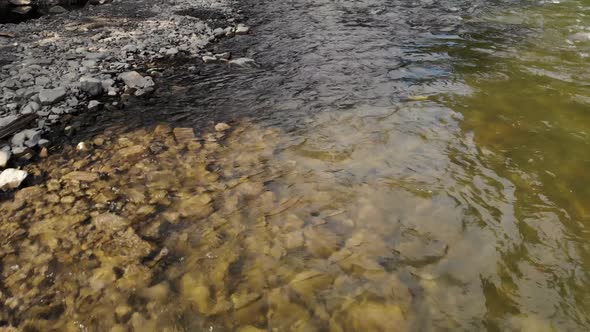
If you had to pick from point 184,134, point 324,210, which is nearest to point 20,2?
point 184,134

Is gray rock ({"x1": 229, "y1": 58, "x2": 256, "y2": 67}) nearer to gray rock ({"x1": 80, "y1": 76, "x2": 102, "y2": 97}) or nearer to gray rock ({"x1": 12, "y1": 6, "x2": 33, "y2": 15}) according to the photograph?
gray rock ({"x1": 80, "y1": 76, "x2": 102, "y2": 97})

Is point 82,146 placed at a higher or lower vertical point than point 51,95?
lower

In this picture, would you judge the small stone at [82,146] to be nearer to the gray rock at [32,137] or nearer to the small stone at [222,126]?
the gray rock at [32,137]

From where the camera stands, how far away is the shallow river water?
272 centimetres

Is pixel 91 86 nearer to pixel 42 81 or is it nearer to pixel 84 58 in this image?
pixel 42 81

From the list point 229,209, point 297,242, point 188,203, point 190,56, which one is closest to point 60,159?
point 188,203

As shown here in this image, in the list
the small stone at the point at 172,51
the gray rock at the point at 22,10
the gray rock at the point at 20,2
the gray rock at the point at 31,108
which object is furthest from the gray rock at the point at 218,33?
the gray rock at the point at 20,2

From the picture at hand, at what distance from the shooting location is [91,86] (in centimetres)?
609

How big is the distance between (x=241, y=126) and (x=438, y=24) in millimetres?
6549

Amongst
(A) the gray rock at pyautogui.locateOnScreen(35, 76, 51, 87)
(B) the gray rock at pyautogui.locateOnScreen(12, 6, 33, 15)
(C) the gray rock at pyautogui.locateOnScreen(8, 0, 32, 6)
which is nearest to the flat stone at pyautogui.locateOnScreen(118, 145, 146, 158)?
(A) the gray rock at pyautogui.locateOnScreen(35, 76, 51, 87)

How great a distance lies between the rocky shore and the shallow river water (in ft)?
2.08

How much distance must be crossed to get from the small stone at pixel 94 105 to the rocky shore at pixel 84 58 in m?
0.01

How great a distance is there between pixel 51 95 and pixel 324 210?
4874 millimetres

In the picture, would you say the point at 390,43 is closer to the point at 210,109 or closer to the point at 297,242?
the point at 210,109
